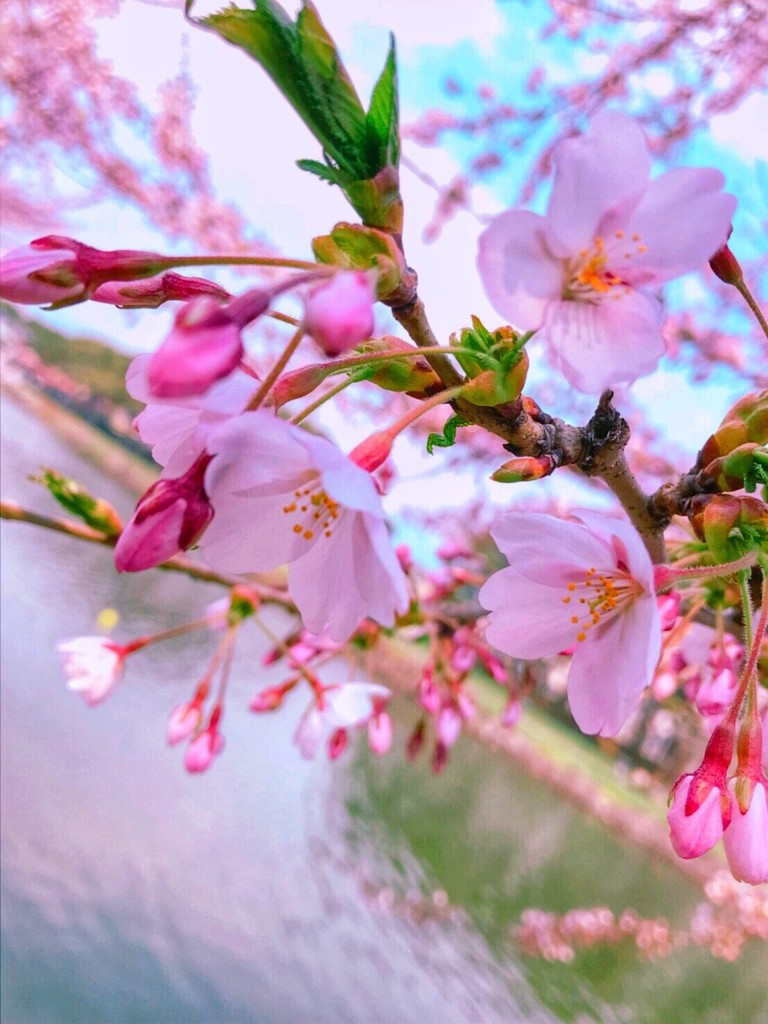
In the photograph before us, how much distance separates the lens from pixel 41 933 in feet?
4.78

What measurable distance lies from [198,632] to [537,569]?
2.85m

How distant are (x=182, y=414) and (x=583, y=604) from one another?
221 millimetres

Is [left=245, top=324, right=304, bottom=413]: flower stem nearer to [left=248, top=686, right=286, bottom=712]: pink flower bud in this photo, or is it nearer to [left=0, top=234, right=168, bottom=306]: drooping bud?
[left=0, top=234, right=168, bottom=306]: drooping bud

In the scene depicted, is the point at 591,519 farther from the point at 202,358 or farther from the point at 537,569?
the point at 202,358

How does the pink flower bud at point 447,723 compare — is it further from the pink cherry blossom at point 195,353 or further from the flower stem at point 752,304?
the pink cherry blossom at point 195,353

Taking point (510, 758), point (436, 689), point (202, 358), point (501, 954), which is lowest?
point (510, 758)

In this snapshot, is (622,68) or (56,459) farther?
(56,459)

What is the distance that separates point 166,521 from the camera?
255mm

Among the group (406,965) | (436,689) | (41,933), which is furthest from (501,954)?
(436,689)

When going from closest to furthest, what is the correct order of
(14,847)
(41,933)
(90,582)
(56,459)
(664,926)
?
(41,933) < (14,847) < (664,926) < (90,582) < (56,459)

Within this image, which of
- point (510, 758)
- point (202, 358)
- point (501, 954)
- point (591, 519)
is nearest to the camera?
point (202, 358)

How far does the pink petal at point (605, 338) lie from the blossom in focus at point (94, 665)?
0.86 m

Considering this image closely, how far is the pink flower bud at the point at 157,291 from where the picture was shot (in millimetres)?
278

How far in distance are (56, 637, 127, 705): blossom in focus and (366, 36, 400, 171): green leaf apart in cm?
86
